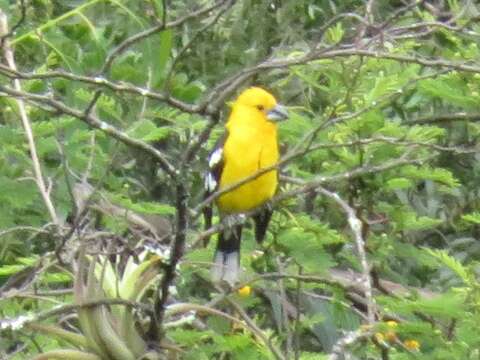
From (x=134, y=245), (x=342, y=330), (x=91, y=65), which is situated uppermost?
(x=91, y=65)

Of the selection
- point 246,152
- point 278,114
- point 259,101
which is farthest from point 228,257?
point 259,101

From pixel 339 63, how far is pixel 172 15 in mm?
2292

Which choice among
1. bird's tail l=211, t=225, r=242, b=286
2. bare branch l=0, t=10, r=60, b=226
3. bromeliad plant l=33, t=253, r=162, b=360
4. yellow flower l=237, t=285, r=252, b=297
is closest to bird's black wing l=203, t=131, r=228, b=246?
bird's tail l=211, t=225, r=242, b=286

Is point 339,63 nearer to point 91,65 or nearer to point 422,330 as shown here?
point 422,330

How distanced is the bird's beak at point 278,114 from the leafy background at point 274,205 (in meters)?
0.07

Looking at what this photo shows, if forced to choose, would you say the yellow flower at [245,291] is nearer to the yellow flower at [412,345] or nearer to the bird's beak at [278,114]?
the yellow flower at [412,345]

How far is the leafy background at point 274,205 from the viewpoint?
3.40 metres

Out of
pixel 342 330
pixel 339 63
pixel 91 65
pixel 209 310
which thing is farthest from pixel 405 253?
pixel 91 65

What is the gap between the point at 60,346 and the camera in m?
3.95

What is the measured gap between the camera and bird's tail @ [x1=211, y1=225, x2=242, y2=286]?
4.11 m

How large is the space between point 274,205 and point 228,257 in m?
0.35

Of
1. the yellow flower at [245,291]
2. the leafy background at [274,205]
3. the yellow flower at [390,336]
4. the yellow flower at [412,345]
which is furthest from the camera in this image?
the yellow flower at [245,291]

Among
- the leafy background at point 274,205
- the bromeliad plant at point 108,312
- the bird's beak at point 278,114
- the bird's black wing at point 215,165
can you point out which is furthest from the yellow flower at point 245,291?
the bird's black wing at point 215,165

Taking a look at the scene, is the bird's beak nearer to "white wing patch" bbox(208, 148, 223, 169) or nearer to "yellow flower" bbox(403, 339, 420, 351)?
"white wing patch" bbox(208, 148, 223, 169)
